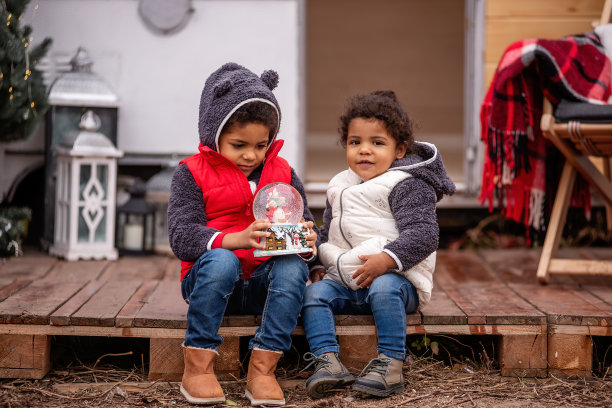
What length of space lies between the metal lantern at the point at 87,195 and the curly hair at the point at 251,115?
4.85 feet

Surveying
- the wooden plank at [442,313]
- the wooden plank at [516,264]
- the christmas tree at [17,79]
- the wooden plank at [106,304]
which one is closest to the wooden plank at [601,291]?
the wooden plank at [516,264]

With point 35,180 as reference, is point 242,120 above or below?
above

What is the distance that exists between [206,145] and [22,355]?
37.2 inches

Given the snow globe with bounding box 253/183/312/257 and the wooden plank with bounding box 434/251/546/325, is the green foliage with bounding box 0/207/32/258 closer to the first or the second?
the snow globe with bounding box 253/183/312/257

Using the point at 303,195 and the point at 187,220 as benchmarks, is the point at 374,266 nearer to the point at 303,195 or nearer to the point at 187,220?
the point at 303,195

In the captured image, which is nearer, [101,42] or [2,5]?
[2,5]

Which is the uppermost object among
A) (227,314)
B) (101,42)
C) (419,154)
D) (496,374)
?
(101,42)

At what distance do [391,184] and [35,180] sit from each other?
267cm

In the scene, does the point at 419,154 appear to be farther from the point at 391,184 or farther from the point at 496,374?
the point at 496,374

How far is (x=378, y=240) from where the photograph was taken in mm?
2521

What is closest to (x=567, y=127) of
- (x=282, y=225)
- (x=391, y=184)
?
Result: (x=391, y=184)

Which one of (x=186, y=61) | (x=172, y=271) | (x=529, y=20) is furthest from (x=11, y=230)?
(x=529, y=20)

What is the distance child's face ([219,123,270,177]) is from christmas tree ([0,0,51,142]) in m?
1.51

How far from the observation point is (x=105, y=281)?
3.17 meters
